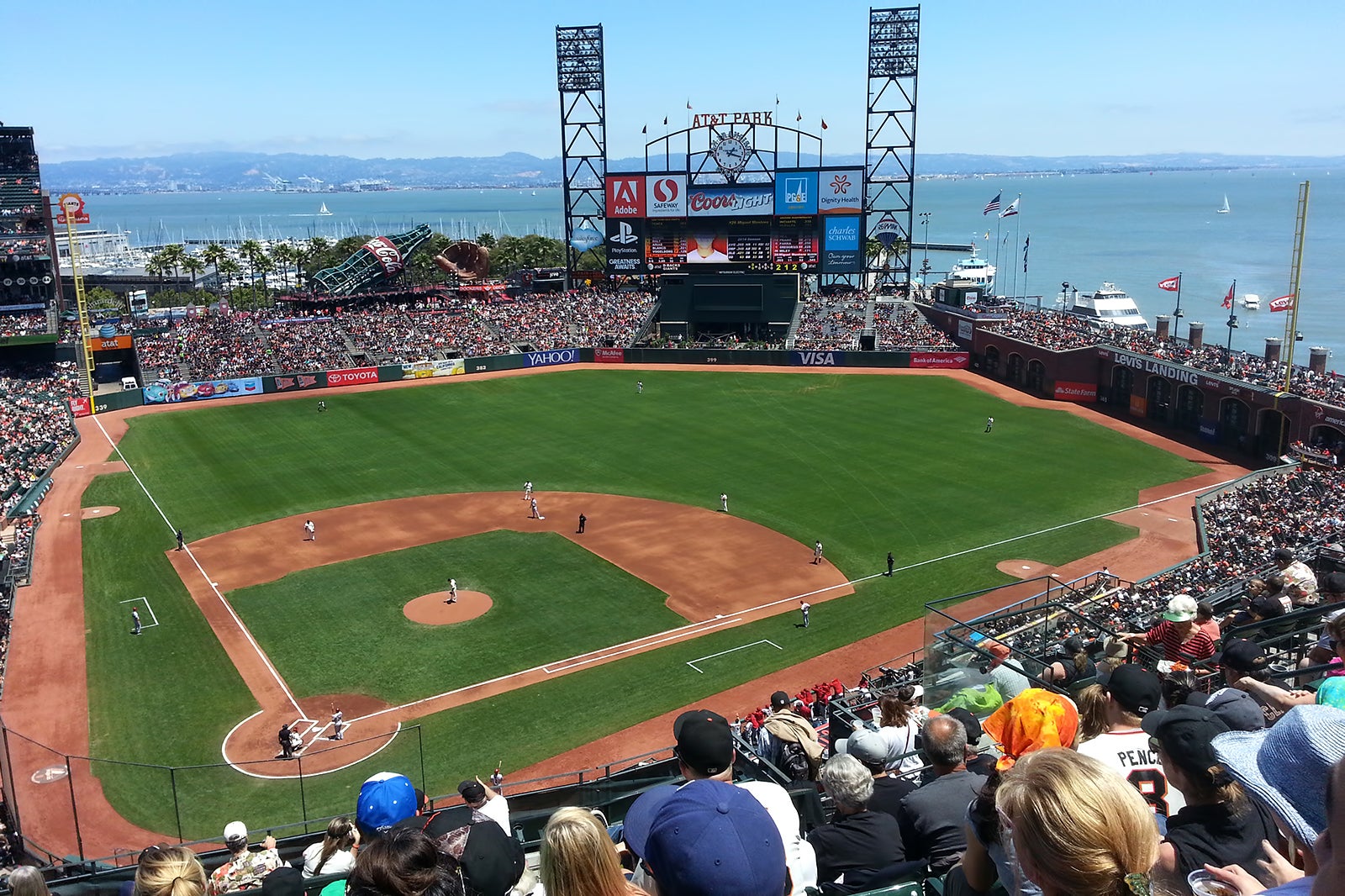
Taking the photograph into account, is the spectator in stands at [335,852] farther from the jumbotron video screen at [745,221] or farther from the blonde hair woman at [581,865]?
the jumbotron video screen at [745,221]

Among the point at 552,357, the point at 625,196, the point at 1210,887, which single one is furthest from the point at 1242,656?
the point at 625,196

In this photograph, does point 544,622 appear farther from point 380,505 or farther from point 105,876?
point 105,876

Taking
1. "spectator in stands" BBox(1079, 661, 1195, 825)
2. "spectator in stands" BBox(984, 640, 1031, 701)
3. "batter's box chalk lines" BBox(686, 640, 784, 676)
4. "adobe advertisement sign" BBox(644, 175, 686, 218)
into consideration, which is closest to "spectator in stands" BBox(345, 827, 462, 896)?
"spectator in stands" BBox(1079, 661, 1195, 825)

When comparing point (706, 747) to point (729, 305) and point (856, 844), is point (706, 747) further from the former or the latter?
point (729, 305)

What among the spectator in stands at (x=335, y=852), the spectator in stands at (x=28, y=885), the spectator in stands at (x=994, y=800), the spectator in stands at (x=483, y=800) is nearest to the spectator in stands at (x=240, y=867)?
the spectator in stands at (x=335, y=852)

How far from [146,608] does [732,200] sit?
55.5 m

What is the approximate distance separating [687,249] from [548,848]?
7669cm

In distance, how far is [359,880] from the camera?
15.0 ft

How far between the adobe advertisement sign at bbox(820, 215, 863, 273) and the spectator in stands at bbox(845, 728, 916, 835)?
7189cm

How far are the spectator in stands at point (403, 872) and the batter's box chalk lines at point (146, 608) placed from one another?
101 ft

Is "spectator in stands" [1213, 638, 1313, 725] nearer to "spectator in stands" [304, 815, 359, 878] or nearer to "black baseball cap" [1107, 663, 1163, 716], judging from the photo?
"black baseball cap" [1107, 663, 1163, 716]

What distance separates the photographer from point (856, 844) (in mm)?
6094

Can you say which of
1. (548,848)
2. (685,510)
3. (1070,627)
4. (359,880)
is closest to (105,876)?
(359,880)

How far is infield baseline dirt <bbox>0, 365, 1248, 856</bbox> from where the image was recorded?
21.5 m
